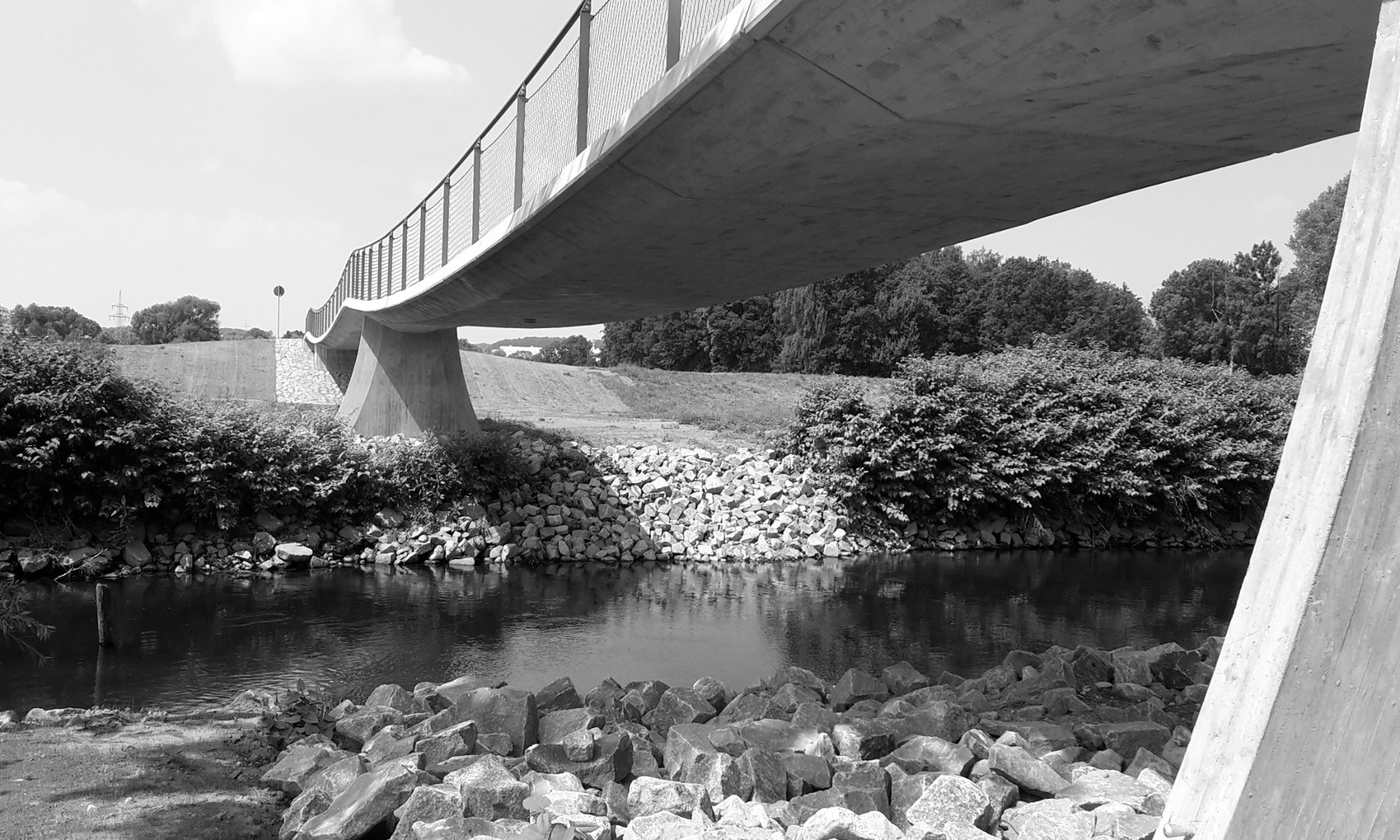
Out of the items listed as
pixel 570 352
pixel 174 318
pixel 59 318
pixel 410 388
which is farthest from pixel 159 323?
pixel 410 388

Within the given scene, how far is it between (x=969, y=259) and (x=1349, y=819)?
7821 centimetres

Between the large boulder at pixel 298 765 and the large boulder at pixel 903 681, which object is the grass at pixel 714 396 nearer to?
the large boulder at pixel 903 681

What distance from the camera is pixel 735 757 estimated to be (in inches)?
276

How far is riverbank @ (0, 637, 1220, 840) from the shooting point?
580 cm

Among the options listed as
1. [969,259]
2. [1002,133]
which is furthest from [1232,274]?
[1002,133]

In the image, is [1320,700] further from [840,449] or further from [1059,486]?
[1059,486]

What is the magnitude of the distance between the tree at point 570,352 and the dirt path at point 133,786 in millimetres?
70981

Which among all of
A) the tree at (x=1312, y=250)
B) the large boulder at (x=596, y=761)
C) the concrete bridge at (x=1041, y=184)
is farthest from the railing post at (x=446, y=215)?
the tree at (x=1312, y=250)

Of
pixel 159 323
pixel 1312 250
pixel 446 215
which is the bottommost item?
pixel 159 323

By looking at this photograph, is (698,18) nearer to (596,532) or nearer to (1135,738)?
(1135,738)

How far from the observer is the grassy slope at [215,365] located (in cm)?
3566

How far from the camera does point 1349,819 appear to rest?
2.96m

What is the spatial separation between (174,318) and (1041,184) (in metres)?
97.2

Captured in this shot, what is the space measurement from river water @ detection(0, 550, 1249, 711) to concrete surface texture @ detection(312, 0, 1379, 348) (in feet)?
16.2
